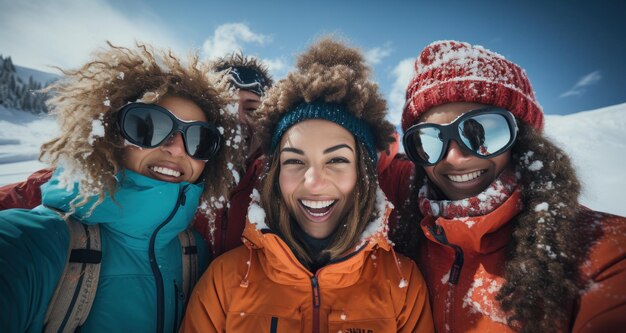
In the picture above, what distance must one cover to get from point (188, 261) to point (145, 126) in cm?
103

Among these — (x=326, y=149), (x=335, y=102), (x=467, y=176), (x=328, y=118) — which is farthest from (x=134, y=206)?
(x=467, y=176)

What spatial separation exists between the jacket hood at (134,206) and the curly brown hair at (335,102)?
2.07 ft

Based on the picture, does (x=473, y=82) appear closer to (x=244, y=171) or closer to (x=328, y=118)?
(x=328, y=118)

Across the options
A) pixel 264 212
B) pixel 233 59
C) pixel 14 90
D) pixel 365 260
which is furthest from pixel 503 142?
pixel 14 90

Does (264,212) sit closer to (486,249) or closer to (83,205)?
(83,205)

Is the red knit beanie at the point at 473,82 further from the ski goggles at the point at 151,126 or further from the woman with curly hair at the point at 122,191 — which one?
the ski goggles at the point at 151,126

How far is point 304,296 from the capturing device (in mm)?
1840

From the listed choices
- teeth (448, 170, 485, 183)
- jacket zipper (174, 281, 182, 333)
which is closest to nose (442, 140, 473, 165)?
teeth (448, 170, 485, 183)

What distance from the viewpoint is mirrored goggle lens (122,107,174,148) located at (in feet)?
6.04

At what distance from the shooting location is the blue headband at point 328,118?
2.04m

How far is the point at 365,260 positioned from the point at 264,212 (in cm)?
84

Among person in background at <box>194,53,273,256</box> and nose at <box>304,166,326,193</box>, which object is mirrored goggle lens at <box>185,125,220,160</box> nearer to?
person in background at <box>194,53,273,256</box>

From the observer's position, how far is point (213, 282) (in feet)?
6.26

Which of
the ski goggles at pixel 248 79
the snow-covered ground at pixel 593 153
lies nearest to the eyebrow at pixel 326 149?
the snow-covered ground at pixel 593 153
